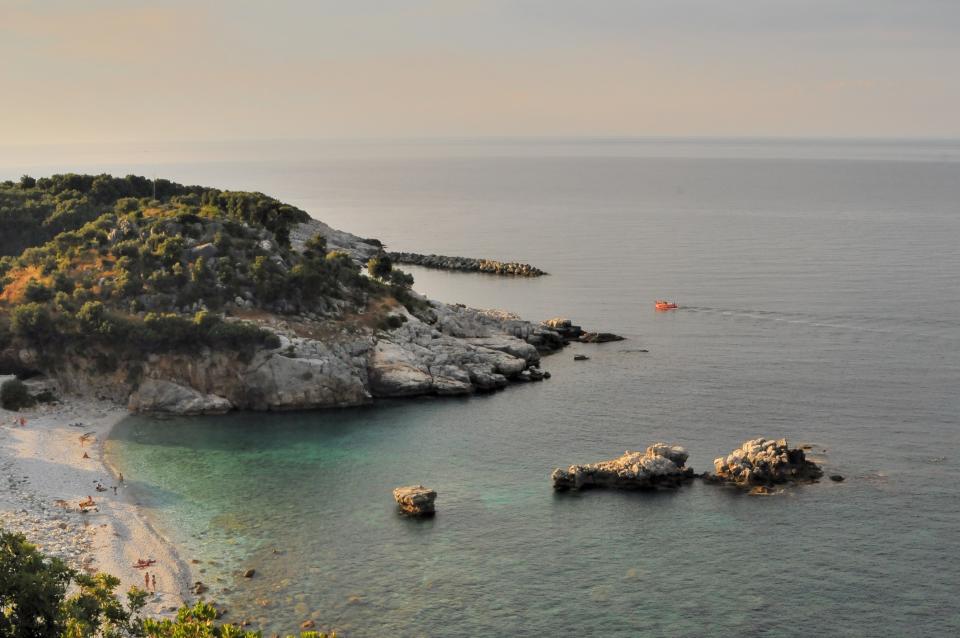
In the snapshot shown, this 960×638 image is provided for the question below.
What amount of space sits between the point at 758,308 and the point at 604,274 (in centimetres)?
4778

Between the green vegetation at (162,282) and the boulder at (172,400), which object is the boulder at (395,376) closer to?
the green vegetation at (162,282)

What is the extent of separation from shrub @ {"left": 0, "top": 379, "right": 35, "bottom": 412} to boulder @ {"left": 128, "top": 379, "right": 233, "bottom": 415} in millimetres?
11154

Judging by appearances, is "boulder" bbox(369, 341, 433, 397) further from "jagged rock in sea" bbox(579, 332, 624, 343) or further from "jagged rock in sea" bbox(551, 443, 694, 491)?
"jagged rock in sea" bbox(551, 443, 694, 491)

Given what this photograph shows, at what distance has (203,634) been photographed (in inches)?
1698

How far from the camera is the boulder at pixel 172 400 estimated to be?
10350 centimetres

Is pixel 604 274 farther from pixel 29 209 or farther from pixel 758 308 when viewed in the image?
pixel 29 209

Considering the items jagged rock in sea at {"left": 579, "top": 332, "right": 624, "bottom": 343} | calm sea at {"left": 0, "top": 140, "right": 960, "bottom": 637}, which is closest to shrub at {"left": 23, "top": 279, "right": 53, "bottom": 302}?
calm sea at {"left": 0, "top": 140, "right": 960, "bottom": 637}

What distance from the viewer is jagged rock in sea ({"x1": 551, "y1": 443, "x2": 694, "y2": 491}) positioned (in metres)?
80.8

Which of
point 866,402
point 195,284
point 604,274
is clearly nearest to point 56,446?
point 195,284

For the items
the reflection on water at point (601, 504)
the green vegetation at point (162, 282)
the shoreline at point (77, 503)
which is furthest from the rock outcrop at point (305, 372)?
the shoreline at point (77, 503)

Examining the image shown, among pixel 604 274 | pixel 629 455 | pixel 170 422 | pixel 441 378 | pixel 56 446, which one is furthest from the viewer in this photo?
pixel 604 274

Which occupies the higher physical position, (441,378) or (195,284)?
(195,284)

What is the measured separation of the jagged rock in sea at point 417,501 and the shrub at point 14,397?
5077 centimetres

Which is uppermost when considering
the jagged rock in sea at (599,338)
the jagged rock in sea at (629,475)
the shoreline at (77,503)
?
the jagged rock in sea at (599,338)
